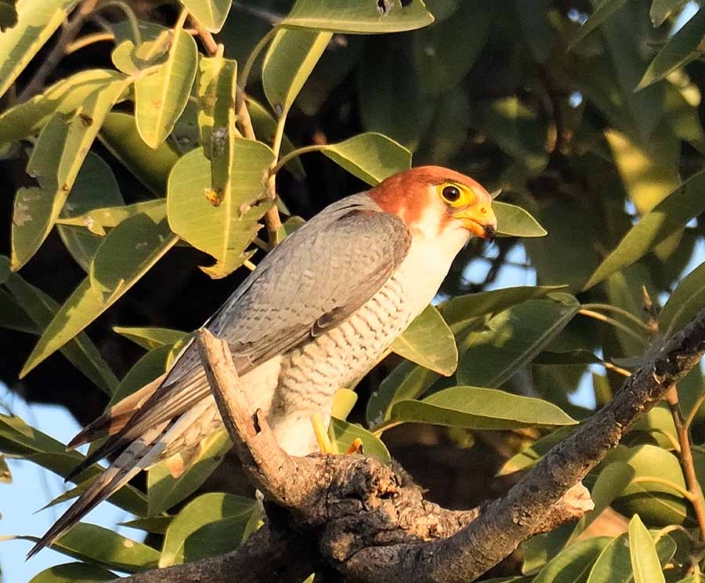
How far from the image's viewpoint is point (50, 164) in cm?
282

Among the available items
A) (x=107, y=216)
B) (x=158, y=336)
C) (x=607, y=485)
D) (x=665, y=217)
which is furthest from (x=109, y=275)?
(x=665, y=217)

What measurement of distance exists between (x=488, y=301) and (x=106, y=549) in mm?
1167

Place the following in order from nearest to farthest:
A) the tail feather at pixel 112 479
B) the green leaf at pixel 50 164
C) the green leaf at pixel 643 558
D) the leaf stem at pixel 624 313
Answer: the green leaf at pixel 643 558, the green leaf at pixel 50 164, the tail feather at pixel 112 479, the leaf stem at pixel 624 313

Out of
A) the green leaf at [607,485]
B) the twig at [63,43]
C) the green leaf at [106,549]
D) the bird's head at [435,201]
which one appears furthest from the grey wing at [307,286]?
the green leaf at [607,485]

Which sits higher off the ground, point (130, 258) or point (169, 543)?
point (130, 258)

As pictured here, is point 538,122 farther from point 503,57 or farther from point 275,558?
point 275,558

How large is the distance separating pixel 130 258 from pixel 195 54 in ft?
1.75

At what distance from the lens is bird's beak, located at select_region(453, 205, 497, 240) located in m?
3.59

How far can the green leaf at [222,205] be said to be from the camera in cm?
280

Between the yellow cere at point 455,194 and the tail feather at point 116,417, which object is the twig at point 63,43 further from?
the yellow cere at point 455,194

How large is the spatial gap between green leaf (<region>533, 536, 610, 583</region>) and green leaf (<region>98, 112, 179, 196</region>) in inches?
54.3

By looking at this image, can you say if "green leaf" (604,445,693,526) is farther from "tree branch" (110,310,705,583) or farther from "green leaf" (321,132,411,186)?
"green leaf" (321,132,411,186)

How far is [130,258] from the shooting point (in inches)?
119

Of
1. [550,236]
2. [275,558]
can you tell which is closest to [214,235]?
[275,558]
